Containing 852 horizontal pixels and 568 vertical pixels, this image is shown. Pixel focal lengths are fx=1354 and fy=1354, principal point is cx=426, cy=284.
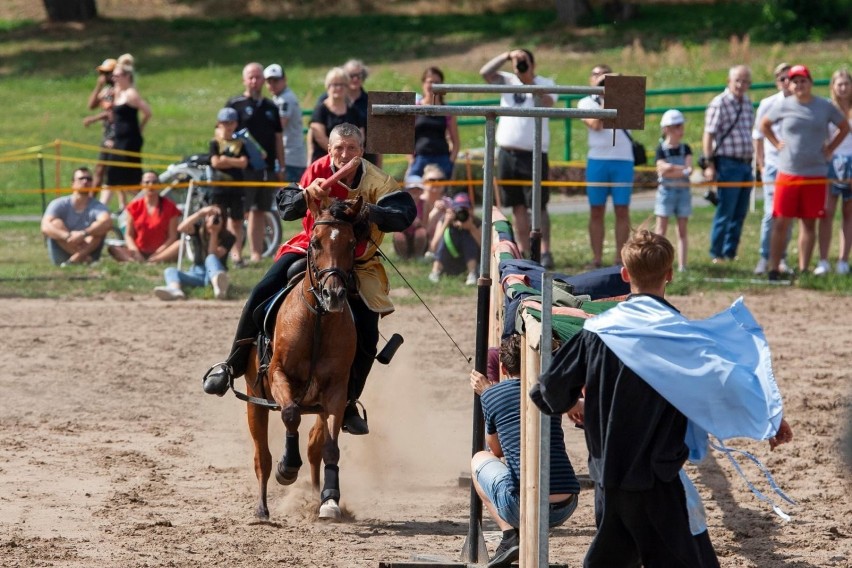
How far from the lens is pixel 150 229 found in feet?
52.4

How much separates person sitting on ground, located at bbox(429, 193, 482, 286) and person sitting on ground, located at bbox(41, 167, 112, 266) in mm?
3951

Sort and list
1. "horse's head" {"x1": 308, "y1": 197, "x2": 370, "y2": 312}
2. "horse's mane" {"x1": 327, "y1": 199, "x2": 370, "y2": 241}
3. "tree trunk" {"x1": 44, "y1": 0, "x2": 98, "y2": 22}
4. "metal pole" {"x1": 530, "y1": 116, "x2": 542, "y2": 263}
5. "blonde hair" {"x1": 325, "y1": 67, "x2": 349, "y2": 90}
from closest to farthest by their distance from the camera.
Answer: "horse's head" {"x1": 308, "y1": 197, "x2": 370, "y2": 312}
"horse's mane" {"x1": 327, "y1": 199, "x2": 370, "y2": 241}
"metal pole" {"x1": 530, "y1": 116, "x2": 542, "y2": 263}
"blonde hair" {"x1": 325, "y1": 67, "x2": 349, "y2": 90}
"tree trunk" {"x1": 44, "y1": 0, "x2": 98, "y2": 22}

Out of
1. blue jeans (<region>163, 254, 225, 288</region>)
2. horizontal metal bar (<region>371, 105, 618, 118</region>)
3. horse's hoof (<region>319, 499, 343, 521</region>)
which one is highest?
horizontal metal bar (<region>371, 105, 618, 118</region>)

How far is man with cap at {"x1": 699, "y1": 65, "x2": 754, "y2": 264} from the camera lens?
49.9 feet

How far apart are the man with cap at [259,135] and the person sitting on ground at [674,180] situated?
434cm

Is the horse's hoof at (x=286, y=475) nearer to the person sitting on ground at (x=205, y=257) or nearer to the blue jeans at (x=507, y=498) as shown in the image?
the blue jeans at (x=507, y=498)

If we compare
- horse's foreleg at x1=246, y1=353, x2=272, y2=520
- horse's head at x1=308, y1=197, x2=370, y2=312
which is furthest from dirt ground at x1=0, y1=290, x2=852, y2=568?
horse's head at x1=308, y1=197, x2=370, y2=312

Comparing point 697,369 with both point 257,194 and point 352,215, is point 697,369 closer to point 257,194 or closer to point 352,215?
point 352,215

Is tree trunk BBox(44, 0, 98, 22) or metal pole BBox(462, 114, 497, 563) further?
tree trunk BBox(44, 0, 98, 22)

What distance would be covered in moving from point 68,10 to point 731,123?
102ft

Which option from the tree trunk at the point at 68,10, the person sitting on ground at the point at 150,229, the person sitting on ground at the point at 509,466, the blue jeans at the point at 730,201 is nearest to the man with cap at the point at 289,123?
the person sitting on ground at the point at 150,229

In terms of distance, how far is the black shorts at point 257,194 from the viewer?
50.3 ft

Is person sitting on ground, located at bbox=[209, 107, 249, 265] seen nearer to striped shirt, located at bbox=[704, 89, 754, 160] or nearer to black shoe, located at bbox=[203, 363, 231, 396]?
striped shirt, located at bbox=[704, 89, 754, 160]

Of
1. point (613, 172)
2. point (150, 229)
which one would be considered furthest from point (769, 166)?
point (150, 229)
